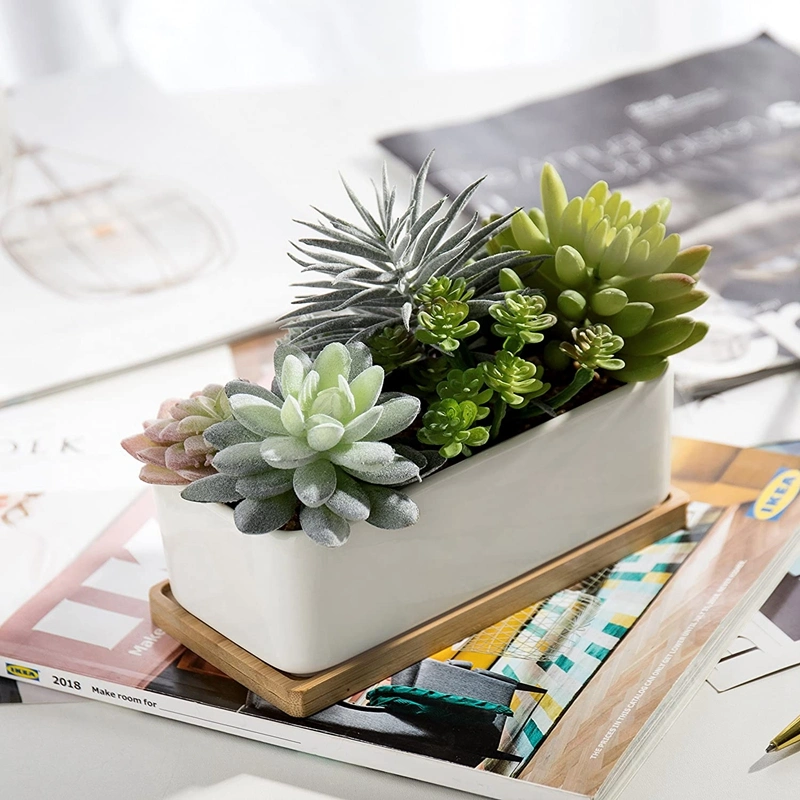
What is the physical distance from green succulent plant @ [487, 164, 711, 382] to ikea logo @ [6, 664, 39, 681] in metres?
0.26

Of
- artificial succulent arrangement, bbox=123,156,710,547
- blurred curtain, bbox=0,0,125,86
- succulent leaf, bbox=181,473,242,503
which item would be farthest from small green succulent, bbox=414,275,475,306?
blurred curtain, bbox=0,0,125,86

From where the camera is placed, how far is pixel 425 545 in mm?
415

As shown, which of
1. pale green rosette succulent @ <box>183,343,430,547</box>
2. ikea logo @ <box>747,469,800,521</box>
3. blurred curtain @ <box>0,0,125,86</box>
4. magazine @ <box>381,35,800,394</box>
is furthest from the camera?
blurred curtain @ <box>0,0,125,86</box>

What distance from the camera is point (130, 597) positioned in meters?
0.48

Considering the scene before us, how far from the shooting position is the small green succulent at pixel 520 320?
0.41m

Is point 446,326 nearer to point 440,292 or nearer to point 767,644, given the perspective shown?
point 440,292

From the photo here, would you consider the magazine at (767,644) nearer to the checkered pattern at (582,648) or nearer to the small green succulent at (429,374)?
the checkered pattern at (582,648)

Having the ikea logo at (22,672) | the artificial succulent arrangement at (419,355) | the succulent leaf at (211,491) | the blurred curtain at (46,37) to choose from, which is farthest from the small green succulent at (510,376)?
the blurred curtain at (46,37)

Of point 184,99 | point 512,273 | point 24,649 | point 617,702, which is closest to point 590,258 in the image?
point 512,273

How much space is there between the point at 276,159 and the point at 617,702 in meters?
0.57

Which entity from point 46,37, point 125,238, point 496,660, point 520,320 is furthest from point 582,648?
point 46,37

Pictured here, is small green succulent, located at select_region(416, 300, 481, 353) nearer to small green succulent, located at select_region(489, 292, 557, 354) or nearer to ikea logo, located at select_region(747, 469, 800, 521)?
small green succulent, located at select_region(489, 292, 557, 354)

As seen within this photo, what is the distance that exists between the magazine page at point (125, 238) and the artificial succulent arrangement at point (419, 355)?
254 mm

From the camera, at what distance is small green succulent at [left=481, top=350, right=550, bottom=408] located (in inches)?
15.9
